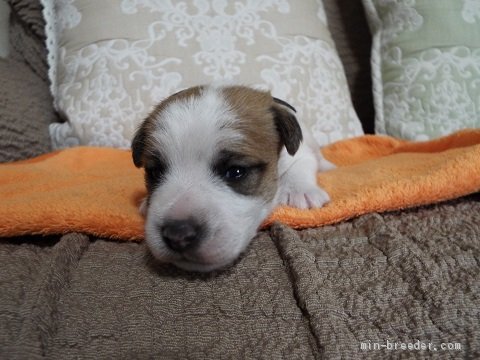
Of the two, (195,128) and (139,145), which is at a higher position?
(195,128)

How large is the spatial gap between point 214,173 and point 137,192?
0.46m

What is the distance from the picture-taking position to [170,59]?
2312 mm

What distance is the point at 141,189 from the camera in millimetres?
1755

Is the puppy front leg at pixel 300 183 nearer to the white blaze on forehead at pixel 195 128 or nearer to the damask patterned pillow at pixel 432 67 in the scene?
the white blaze on forehead at pixel 195 128

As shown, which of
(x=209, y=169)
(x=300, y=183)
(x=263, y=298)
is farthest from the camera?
(x=300, y=183)

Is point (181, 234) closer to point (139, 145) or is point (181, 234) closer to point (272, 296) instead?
point (272, 296)

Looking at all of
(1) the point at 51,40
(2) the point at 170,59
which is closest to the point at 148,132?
(2) the point at 170,59

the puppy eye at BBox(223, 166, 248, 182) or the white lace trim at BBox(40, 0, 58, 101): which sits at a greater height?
the puppy eye at BBox(223, 166, 248, 182)

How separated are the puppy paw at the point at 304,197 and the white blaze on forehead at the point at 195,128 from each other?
323mm

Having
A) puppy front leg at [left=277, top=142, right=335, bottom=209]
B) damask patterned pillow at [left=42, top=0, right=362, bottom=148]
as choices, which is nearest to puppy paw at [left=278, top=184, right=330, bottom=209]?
puppy front leg at [left=277, top=142, right=335, bottom=209]

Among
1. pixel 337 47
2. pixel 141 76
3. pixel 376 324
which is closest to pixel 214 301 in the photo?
pixel 376 324

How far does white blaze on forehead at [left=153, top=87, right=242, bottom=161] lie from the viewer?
1395 millimetres

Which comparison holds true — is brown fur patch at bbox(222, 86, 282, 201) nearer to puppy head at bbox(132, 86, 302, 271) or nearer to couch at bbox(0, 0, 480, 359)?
puppy head at bbox(132, 86, 302, 271)

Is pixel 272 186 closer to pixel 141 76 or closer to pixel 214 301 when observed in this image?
pixel 214 301
